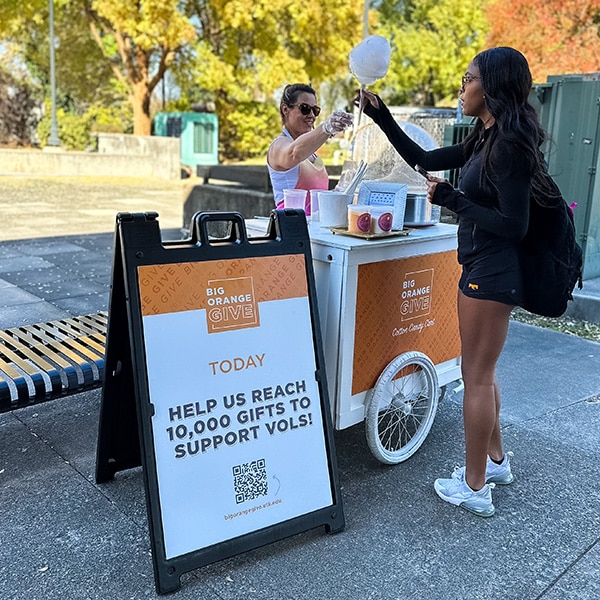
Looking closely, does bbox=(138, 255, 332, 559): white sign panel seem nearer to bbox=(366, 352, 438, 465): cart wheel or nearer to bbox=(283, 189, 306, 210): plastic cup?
bbox=(366, 352, 438, 465): cart wheel

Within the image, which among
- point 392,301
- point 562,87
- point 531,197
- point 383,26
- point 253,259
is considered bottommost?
point 392,301

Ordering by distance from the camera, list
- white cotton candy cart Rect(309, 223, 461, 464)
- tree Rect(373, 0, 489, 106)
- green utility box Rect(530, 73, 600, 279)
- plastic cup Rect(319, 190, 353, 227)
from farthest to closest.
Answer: tree Rect(373, 0, 489, 106) → green utility box Rect(530, 73, 600, 279) → plastic cup Rect(319, 190, 353, 227) → white cotton candy cart Rect(309, 223, 461, 464)

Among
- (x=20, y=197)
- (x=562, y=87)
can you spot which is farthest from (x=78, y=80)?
(x=562, y=87)

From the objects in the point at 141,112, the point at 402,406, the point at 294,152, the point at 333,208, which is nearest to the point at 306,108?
the point at 294,152

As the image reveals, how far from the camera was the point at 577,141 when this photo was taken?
6.00 metres

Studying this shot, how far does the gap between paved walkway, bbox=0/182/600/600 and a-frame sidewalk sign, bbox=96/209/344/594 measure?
0.16m

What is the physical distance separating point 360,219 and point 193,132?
1895cm

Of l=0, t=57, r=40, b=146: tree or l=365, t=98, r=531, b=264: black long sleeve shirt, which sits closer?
l=365, t=98, r=531, b=264: black long sleeve shirt

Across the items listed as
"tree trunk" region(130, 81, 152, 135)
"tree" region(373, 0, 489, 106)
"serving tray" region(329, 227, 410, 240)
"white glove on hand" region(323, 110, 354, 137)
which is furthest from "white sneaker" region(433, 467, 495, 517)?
"tree" region(373, 0, 489, 106)

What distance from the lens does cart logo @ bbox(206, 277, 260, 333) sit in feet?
7.62

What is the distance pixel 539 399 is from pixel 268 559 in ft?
7.53

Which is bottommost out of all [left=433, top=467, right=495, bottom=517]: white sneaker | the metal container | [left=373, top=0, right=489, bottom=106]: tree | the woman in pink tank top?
[left=433, top=467, right=495, bottom=517]: white sneaker

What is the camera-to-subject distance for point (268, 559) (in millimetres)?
2398

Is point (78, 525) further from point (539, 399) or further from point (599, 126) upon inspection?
point (599, 126)
